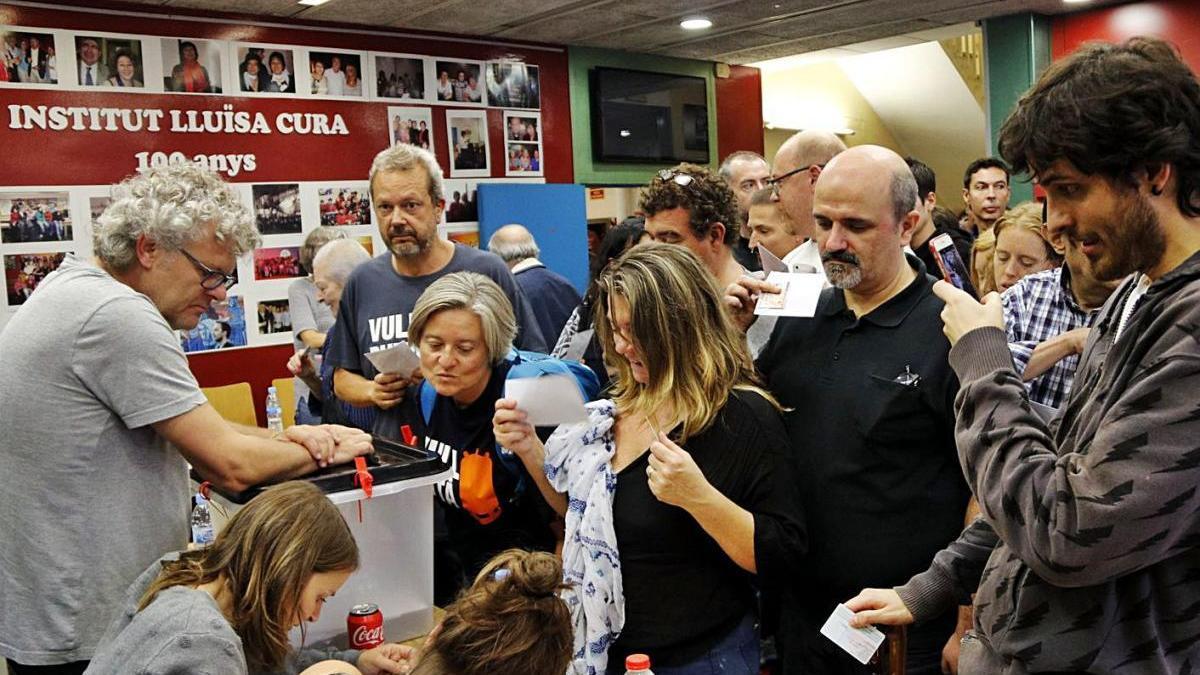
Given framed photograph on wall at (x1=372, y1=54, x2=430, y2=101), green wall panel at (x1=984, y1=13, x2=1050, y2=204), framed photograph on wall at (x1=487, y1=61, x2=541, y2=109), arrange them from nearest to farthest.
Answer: framed photograph on wall at (x1=372, y1=54, x2=430, y2=101), framed photograph on wall at (x1=487, y1=61, x2=541, y2=109), green wall panel at (x1=984, y1=13, x2=1050, y2=204)

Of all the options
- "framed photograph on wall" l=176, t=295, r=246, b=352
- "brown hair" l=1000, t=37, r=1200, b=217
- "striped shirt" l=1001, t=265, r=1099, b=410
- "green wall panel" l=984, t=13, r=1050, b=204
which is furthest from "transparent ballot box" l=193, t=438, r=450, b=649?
"green wall panel" l=984, t=13, r=1050, b=204

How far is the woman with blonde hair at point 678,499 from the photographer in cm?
179

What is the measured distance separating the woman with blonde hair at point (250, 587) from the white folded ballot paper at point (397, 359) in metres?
0.78

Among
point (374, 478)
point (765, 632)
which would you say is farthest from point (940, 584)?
point (374, 478)

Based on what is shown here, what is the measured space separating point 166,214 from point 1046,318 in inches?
82.9

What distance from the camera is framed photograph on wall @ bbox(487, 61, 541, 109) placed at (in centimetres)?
709

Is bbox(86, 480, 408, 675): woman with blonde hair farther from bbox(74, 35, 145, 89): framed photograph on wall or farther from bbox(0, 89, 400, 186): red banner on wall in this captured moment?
bbox(74, 35, 145, 89): framed photograph on wall

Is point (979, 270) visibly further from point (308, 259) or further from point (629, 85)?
point (629, 85)

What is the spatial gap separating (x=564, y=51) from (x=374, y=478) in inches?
243

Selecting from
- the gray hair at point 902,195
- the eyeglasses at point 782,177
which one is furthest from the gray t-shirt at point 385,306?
the gray hair at point 902,195

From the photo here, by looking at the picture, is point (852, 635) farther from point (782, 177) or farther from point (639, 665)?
point (782, 177)

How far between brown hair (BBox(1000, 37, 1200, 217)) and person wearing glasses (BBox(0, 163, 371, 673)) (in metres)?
1.51

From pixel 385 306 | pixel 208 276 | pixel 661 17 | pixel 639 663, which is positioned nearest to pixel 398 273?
pixel 385 306

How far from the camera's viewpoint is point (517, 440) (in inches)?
82.3
